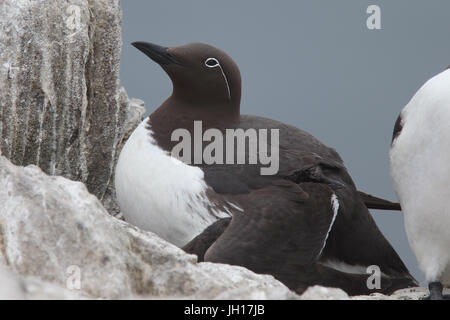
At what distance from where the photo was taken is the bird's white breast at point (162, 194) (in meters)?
4.07

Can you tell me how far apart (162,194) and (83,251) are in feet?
4.75

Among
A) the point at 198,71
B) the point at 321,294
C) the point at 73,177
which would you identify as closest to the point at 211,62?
the point at 198,71

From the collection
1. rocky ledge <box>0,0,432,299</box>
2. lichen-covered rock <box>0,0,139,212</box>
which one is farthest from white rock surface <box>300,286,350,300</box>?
lichen-covered rock <box>0,0,139,212</box>

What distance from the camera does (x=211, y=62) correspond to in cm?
449

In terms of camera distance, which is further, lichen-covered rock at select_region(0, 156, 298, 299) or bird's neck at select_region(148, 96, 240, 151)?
bird's neck at select_region(148, 96, 240, 151)

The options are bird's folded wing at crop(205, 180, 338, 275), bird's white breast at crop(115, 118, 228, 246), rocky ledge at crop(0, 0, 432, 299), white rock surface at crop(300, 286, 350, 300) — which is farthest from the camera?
bird's white breast at crop(115, 118, 228, 246)

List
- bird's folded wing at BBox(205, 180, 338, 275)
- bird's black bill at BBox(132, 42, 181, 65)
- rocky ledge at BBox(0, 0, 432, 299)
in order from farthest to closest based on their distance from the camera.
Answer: bird's black bill at BBox(132, 42, 181, 65)
bird's folded wing at BBox(205, 180, 338, 275)
rocky ledge at BBox(0, 0, 432, 299)

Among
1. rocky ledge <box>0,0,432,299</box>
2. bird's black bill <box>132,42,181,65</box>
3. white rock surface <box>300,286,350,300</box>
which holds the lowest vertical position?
white rock surface <box>300,286,350,300</box>

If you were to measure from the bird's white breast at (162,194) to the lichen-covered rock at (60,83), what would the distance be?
1.43 ft

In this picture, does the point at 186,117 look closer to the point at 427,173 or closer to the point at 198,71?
the point at 198,71

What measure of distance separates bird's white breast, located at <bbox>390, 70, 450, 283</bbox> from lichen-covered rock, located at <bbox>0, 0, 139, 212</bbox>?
1.84 meters

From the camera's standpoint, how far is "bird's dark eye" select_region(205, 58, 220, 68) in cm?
448

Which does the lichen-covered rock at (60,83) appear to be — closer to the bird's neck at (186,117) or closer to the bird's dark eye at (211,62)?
the bird's neck at (186,117)

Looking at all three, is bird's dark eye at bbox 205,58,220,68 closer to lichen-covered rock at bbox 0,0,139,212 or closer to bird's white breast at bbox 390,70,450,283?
lichen-covered rock at bbox 0,0,139,212
